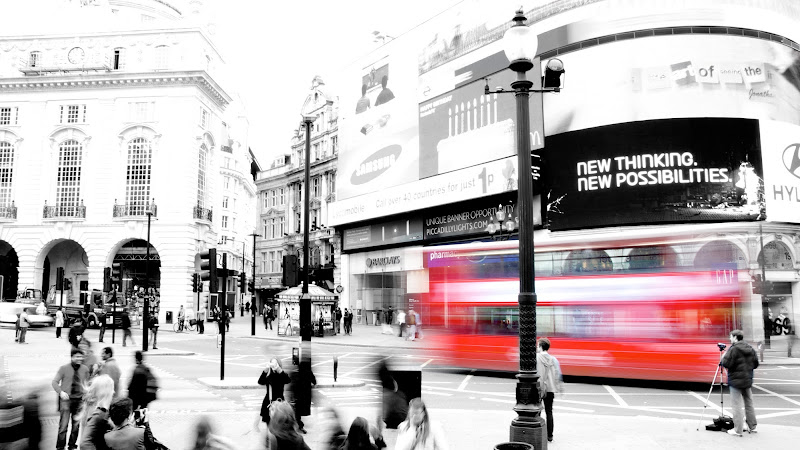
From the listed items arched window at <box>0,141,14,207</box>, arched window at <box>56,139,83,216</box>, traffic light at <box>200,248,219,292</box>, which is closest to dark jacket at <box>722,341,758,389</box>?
traffic light at <box>200,248,219,292</box>

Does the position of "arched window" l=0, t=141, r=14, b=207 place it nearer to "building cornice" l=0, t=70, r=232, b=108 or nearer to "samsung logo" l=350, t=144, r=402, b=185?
"building cornice" l=0, t=70, r=232, b=108

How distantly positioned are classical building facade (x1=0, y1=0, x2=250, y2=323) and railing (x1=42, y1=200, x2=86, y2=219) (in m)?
0.08

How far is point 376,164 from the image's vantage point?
47.9m

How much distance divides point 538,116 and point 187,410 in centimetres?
2693

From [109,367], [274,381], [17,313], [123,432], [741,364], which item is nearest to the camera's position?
[123,432]

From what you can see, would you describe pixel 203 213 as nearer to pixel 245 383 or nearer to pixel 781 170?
pixel 245 383

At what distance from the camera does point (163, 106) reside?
5234 cm

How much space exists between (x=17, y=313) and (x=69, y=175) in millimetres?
16094

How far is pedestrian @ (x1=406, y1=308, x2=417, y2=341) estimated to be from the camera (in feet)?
121

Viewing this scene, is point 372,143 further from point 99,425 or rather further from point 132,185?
point 99,425

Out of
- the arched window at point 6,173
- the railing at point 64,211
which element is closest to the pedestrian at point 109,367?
the railing at point 64,211

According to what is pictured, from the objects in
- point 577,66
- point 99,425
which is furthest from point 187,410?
point 577,66

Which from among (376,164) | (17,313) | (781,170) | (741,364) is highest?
(376,164)

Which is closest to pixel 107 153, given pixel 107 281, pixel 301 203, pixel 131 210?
pixel 131 210
